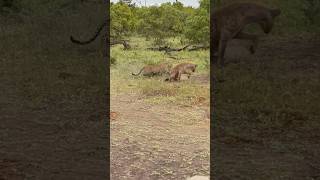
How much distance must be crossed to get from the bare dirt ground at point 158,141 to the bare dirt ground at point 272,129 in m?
0.28

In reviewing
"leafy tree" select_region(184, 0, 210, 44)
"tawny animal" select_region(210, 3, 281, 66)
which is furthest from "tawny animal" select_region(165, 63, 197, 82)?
"leafy tree" select_region(184, 0, 210, 44)

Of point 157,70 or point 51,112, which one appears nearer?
point 51,112

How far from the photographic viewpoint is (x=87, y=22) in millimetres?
20266

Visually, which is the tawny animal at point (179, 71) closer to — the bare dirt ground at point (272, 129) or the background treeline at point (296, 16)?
the bare dirt ground at point (272, 129)

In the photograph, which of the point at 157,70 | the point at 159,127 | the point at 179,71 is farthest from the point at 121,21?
the point at 159,127

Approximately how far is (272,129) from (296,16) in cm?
854

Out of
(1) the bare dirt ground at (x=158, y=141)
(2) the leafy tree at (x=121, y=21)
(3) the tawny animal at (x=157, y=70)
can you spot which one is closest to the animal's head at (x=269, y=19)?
(3) the tawny animal at (x=157, y=70)

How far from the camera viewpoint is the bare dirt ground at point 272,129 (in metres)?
6.65

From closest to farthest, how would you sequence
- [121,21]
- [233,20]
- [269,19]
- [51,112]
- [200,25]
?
[51,112], [233,20], [269,19], [200,25], [121,21]

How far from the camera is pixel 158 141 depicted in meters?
7.84

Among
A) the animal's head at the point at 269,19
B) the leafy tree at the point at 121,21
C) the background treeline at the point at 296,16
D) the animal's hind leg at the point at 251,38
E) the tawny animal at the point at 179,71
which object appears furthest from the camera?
the leafy tree at the point at 121,21

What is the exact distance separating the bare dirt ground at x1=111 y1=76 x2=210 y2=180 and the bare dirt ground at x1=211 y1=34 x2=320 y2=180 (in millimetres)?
276

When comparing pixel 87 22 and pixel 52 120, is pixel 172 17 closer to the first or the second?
pixel 87 22

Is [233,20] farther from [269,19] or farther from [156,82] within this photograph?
[156,82]
